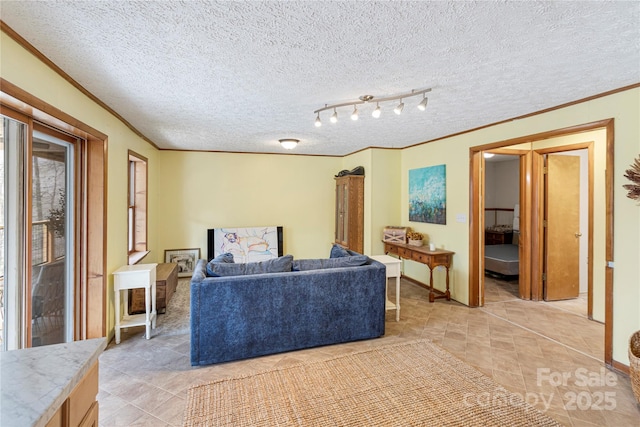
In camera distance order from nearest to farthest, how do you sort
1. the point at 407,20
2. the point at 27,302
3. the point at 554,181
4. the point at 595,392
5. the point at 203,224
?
the point at 407,20 → the point at 27,302 → the point at 595,392 → the point at 554,181 → the point at 203,224

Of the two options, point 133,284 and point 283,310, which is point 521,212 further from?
point 133,284

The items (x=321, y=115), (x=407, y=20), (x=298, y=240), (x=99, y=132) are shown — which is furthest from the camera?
(x=298, y=240)

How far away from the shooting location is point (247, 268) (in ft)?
9.45

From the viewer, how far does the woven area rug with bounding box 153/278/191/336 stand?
11.1ft

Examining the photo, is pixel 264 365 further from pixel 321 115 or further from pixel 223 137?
pixel 223 137

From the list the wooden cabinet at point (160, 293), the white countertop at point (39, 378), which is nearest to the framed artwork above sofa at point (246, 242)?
the wooden cabinet at point (160, 293)

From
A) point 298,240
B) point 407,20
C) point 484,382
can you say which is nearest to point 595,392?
point 484,382

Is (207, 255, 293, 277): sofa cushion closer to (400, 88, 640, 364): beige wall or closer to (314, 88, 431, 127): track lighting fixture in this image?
(314, 88, 431, 127): track lighting fixture

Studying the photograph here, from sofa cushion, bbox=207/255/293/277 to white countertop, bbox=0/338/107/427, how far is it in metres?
1.60

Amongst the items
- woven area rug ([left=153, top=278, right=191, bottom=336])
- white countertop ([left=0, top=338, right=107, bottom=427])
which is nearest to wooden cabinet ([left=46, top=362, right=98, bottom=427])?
white countertop ([left=0, top=338, right=107, bottom=427])

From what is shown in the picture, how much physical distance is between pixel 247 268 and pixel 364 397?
4.81 feet

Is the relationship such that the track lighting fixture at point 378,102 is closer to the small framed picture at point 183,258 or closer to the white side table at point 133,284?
the white side table at point 133,284

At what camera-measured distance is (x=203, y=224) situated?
18.6 feet

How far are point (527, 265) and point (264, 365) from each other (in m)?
4.03
